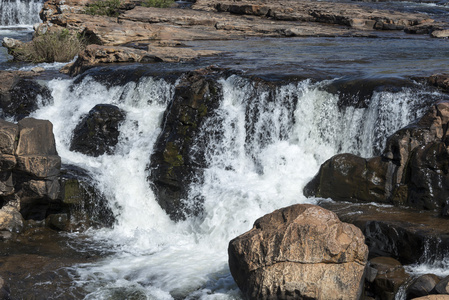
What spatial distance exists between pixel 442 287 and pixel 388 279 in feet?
2.71

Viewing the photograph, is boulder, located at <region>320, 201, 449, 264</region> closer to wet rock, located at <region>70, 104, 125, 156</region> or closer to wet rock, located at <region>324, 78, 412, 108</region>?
wet rock, located at <region>324, 78, 412, 108</region>

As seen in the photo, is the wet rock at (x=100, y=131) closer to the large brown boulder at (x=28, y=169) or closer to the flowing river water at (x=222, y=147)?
the flowing river water at (x=222, y=147)

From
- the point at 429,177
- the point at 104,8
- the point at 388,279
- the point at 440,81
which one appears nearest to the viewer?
the point at 388,279

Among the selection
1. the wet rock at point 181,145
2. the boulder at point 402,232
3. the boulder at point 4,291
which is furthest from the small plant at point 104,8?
the boulder at point 4,291

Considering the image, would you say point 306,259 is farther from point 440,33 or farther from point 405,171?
point 440,33

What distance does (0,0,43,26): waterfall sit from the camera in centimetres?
2527

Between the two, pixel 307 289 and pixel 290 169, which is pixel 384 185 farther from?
pixel 307 289

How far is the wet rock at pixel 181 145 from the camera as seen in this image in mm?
10758

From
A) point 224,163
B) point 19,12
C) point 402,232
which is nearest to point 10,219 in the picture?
point 224,163

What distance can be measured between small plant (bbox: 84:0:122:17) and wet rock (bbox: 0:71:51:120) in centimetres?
693

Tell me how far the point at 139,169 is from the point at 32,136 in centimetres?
253

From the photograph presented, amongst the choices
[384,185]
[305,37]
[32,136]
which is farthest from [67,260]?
[305,37]

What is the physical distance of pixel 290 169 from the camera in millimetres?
10766

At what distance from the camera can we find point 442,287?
6.30m
